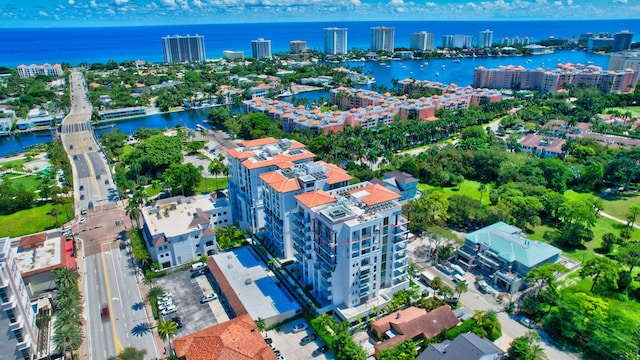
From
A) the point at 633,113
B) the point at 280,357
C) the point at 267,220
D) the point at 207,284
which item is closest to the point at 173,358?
the point at 280,357

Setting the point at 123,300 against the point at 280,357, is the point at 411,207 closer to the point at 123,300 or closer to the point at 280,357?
the point at 280,357

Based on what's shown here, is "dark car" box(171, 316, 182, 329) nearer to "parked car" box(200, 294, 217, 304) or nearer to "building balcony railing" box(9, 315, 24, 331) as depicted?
"parked car" box(200, 294, 217, 304)

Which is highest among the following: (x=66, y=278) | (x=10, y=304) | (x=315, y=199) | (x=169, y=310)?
(x=315, y=199)

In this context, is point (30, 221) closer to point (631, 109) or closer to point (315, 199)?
point (315, 199)

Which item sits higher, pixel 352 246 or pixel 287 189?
pixel 287 189

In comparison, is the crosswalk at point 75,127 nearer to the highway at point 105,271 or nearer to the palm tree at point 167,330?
the highway at point 105,271

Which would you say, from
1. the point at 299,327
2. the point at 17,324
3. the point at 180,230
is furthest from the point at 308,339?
the point at 17,324

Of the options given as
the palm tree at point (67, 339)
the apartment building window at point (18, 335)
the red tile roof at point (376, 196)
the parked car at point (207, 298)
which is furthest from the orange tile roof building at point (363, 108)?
the apartment building window at point (18, 335)

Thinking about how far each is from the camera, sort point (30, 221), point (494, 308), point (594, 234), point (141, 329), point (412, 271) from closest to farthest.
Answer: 1. point (141, 329)
2. point (494, 308)
3. point (412, 271)
4. point (594, 234)
5. point (30, 221)
